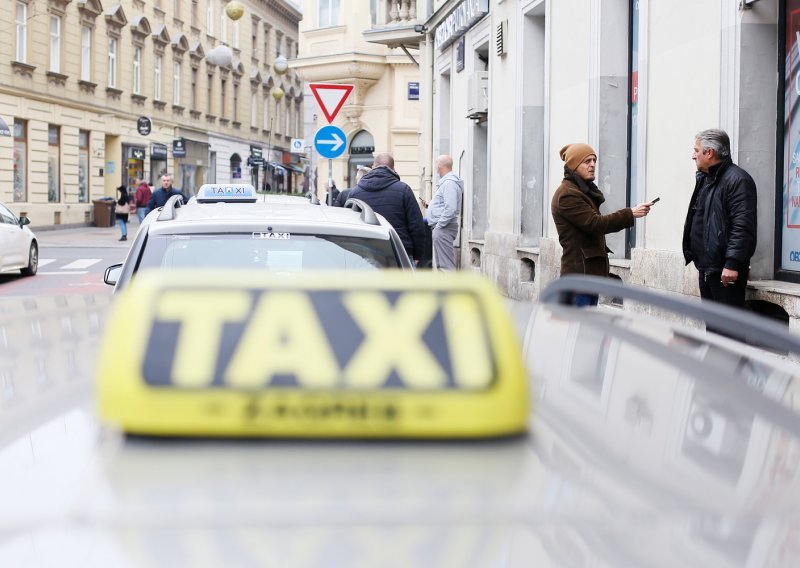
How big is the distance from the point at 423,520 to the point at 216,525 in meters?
0.21

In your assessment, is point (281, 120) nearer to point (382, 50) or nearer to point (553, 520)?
point (382, 50)

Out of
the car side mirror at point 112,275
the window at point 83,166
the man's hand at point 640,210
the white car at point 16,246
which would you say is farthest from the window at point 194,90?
the car side mirror at point 112,275

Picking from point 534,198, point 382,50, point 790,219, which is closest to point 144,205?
point 382,50

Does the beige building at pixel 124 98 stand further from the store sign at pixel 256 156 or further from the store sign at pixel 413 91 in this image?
the store sign at pixel 413 91

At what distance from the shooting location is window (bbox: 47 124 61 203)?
3516 centimetres

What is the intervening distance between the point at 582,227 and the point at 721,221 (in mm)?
993

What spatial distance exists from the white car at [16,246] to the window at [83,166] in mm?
18582

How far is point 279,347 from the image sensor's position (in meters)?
1.34

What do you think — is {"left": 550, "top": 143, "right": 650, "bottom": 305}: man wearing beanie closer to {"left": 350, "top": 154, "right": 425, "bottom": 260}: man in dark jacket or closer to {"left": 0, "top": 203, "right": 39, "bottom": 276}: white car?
{"left": 350, "top": 154, "right": 425, "bottom": 260}: man in dark jacket

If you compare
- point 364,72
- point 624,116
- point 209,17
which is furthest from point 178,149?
point 624,116

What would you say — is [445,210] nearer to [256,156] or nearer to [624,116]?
[624,116]

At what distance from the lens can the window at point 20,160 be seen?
108 feet

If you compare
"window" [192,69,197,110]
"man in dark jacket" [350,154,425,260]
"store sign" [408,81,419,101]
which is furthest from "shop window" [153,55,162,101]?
"man in dark jacket" [350,154,425,260]

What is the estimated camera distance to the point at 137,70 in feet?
140
